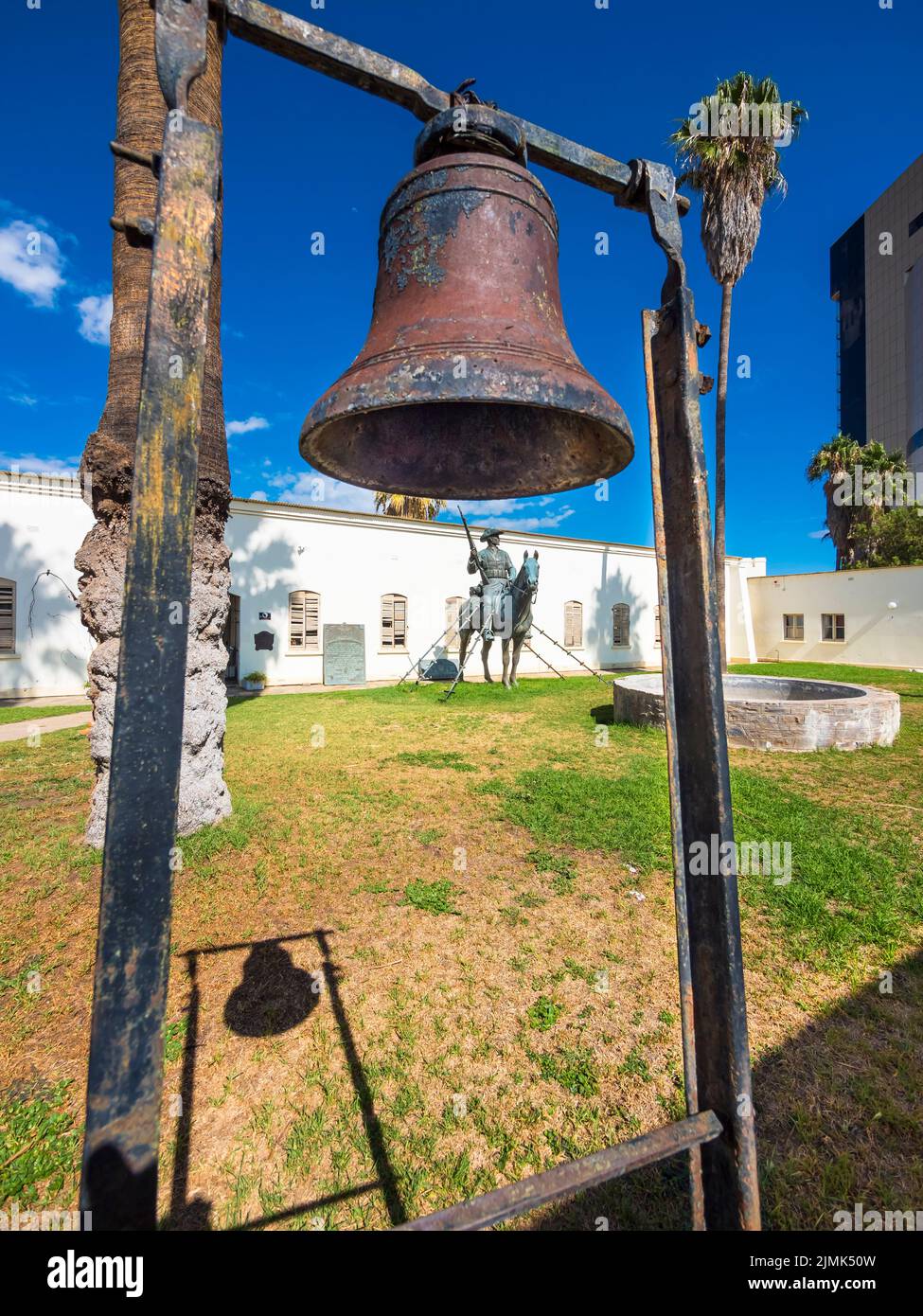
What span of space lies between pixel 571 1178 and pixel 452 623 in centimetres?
1797

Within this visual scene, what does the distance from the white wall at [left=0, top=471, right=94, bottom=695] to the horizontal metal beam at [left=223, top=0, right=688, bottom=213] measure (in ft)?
49.6

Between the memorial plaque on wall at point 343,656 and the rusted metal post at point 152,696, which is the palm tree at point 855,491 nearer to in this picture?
the memorial plaque on wall at point 343,656

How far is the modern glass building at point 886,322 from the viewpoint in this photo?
131ft

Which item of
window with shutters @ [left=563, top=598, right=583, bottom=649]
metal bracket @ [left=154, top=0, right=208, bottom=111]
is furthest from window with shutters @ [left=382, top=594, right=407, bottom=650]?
metal bracket @ [left=154, top=0, right=208, bottom=111]

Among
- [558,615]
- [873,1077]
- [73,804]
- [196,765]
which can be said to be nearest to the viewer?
[873,1077]

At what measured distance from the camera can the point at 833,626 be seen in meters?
23.2

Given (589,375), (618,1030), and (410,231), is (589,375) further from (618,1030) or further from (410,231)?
(618,1030)

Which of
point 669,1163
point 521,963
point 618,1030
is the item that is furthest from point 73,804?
point 669,1163

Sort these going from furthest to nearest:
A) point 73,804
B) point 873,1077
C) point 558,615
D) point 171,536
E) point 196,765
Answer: point 558,615, point 73,804, point 196,765, point 873,1077, point 171,536

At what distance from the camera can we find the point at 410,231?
1697mm

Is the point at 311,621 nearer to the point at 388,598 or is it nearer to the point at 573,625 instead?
the point at 388,598

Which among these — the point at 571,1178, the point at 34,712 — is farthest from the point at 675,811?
the point at 34,712

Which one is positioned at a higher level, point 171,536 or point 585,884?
point 171,536
